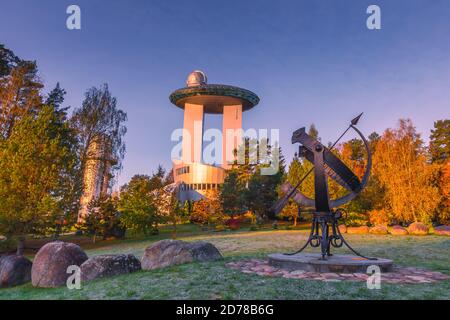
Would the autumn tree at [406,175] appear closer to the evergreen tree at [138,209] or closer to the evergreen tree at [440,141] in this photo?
the evergreen tree at [440,141]

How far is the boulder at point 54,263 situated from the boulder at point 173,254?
2.04m

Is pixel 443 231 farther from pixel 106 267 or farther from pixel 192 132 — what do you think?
pixel 192 132

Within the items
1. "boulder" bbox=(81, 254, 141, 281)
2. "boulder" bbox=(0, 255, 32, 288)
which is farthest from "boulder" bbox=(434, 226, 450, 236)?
"boulder" bbox=(0, 255, 32, 288)

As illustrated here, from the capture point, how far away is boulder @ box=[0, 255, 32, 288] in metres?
10.3

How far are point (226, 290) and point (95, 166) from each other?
1062 inches

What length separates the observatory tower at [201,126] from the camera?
59.6m

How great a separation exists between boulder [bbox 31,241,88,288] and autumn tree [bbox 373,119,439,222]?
27.2 metres

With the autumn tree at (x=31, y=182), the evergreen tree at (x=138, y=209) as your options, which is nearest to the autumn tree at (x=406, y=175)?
the evergreen tree at (x=138, y=209)

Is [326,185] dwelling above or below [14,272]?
above

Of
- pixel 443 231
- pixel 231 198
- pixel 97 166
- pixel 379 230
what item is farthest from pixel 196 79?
pixel 443 231

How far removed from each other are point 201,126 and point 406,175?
42.1 metres

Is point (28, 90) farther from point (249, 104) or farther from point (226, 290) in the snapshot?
point (249, 104)

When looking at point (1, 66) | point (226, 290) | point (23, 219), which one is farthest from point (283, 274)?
point (1, 66)

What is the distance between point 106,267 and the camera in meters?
8.89
